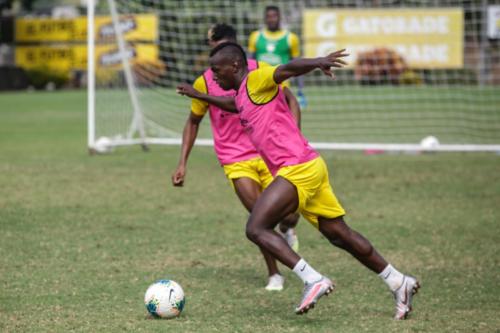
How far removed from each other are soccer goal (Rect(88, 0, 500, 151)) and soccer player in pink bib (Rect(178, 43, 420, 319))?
9.19 m

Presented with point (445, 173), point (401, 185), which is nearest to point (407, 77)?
point (445, 173)

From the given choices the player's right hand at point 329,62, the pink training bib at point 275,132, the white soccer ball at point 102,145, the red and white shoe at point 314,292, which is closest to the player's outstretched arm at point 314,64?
the player's right hand at point 329,62

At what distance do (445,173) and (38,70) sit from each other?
3158 centimetres

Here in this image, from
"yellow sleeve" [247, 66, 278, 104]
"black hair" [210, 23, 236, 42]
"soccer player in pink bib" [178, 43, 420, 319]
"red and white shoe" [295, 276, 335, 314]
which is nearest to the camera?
"red and white shoe" [295, 276, 335, 314]

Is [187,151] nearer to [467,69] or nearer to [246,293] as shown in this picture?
[246,293]

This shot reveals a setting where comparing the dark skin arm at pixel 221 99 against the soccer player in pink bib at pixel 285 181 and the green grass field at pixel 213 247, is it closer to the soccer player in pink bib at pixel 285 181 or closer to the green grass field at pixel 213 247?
the soccer player in pink bib at pixel 285 181

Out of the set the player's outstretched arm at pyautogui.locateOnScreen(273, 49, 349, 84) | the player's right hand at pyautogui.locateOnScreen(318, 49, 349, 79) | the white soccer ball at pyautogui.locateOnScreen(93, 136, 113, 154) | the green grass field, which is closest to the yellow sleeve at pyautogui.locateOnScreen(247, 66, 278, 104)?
the player's outstretched arm at pyautogui.locateOnScreen(273, 49, 349, 84)

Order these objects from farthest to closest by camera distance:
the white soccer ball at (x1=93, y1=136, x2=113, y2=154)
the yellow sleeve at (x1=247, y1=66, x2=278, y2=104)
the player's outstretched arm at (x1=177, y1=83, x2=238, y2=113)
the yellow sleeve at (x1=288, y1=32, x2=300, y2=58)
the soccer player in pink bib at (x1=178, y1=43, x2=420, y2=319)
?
the white soccer ball at (x1=93, y1=136, x2=113, y2=154) < the yellow sleeve at (x1=288, y1=32, x2=300, y2=58) < the player's outstretched arm at (x1=177, y1=83, x2=238, y2=113) < the yellow sleeve at (x1=247, y1=66, x2=278, y2=104) < the soccer player in pink bib at (x1=178, y1=43, x2=420, y2=319)

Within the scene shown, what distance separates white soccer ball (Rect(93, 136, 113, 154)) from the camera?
686 inches

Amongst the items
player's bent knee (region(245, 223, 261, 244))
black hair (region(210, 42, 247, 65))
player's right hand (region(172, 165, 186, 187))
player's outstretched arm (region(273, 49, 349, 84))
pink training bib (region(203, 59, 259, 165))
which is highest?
black hair (region(210, 42, 247, 65))

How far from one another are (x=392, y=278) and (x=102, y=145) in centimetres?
1162

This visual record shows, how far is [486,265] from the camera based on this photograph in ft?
27.5

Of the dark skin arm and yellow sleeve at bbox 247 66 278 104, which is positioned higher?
yellow sleeve at bbox 247 66 278 104

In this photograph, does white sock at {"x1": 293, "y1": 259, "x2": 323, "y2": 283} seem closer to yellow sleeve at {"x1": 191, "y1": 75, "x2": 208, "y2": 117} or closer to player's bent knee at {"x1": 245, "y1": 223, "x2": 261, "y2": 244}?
player's bent knee at {"x1": 245, "y1": 223, "x2": 261, "y2": 244}
